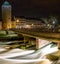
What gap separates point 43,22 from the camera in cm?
6394

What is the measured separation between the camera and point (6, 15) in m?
57.0

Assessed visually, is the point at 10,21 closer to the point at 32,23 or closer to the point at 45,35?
the point at 32,23

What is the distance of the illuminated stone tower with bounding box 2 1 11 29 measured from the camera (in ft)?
180

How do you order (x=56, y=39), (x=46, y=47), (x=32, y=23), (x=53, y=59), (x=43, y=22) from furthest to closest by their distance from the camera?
(x=43, y=22) < (x=32, y=23) < (x=46, y=47) < (x=53, y=59) < (x=56, y=39)

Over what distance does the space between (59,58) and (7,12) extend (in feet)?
144

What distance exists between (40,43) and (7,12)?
37.2 m

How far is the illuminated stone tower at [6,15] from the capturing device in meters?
55.0

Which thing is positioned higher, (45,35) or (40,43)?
(45,35)

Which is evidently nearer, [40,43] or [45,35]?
[45,35]

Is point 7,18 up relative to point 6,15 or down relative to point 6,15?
down

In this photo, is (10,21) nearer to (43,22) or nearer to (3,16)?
(3,16)

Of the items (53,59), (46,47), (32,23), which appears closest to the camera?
(53,59)

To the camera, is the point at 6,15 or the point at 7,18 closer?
the point at 7,18

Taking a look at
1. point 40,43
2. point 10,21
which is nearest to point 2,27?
point 10,21
